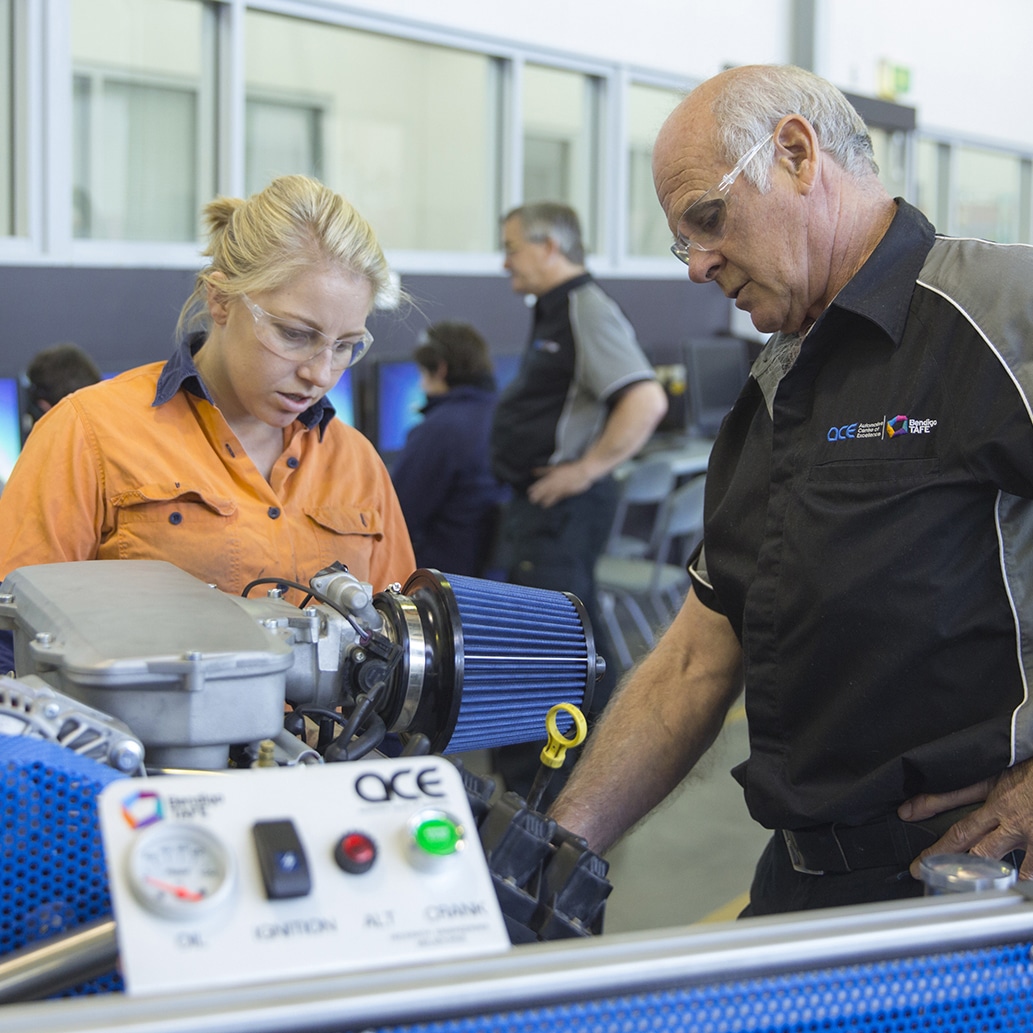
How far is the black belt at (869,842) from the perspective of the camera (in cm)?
122

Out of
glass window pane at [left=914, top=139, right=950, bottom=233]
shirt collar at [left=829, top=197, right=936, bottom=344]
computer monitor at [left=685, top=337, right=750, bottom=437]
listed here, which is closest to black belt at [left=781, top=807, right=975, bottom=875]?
shirt collar at [left=829, top=197, right=936, bottom=344]

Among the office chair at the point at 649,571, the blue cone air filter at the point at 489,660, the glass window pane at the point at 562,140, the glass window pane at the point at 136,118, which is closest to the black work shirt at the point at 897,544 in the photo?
the blue cone air filter at the point at 489,660

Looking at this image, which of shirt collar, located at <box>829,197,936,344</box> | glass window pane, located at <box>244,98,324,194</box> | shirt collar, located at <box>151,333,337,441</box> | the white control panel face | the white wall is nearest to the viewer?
the white control panel face

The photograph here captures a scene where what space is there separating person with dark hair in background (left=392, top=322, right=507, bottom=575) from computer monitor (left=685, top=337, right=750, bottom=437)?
2.24 metres

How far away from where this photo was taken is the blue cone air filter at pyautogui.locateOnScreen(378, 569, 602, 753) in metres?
1.03

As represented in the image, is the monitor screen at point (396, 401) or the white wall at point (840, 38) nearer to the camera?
the monitor screen at point (396, 401)

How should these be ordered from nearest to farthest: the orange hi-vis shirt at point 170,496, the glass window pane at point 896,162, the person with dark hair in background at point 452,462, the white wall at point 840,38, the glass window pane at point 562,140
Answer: the orange hi-vis shirt at point 170,496
the person with dark hair in background at point 452,462
the white wall at point 840,38
the glass window pane at point 562,140
the glass window pane at point 896,162

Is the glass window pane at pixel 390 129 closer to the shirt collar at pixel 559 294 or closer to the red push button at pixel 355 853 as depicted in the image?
the shirt collar at pixel 559 294

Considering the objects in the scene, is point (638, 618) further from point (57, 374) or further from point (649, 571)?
point (57, 374)

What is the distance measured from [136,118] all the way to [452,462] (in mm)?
1872

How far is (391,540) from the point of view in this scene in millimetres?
1736

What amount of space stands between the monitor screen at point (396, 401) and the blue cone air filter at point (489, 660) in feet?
10.9

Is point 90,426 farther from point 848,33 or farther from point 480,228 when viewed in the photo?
point 848,33

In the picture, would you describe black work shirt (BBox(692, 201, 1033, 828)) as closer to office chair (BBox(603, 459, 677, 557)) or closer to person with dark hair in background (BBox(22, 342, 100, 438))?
person with dark hair in background (BBox(22, 342, 100, 438))
